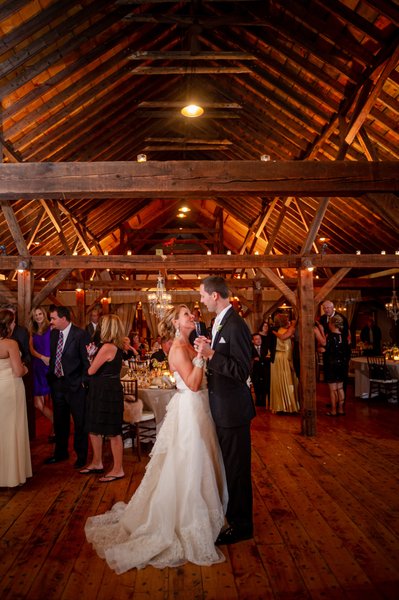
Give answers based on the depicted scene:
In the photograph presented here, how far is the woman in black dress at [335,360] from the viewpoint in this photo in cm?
689

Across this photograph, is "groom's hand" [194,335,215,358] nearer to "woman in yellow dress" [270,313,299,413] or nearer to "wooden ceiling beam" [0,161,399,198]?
"wooden ceiling beam" [0,161,399,198]

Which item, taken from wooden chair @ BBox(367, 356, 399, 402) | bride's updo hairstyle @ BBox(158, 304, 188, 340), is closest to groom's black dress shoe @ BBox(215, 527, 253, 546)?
bride's updo hairstyle @ BBox(158, 304, 188, 340)

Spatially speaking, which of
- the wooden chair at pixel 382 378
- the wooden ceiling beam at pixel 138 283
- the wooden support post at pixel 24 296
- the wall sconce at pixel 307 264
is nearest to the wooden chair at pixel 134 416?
the wooden support post at pixel 24 296

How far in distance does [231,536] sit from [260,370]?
5.15 metres

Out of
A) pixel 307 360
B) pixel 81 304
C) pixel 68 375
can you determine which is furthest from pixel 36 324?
pixel 81 304

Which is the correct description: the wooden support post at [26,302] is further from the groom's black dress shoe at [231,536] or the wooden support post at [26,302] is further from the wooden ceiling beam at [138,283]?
the wooden ceiling beam at [138,283]

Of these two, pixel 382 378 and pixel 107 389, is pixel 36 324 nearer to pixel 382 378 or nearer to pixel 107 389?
pixel 107 389

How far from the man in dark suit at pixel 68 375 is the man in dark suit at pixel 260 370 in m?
3.99

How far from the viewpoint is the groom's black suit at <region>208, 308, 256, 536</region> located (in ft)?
8.96

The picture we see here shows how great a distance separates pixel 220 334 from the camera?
9.16 ft

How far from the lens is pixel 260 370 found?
310 inches

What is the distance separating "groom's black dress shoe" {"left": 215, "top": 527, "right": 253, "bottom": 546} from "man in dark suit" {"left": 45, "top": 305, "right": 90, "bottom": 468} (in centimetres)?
212

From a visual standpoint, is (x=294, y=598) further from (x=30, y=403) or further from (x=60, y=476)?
(x=30, y=403)

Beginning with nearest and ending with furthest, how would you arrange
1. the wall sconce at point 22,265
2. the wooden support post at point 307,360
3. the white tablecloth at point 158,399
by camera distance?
the white tablecloth at point 158,399 < the wooden support post at point 307,360 < the wall sconce at point 22,265
